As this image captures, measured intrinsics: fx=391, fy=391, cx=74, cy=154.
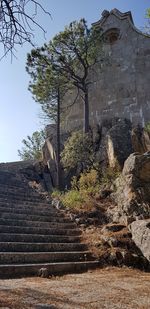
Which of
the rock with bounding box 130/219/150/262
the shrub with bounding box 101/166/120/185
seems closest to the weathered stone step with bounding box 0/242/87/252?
the rock with bounding box 130/219/150/262

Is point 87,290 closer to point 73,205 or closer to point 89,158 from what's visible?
point 73,205

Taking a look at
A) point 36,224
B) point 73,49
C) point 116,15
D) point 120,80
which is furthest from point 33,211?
point 116,15

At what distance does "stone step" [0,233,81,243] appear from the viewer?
8133 mm

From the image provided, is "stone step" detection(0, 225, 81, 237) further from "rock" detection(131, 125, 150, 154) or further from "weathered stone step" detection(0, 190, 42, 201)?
"rock" detection(131, 125, 150, 154)

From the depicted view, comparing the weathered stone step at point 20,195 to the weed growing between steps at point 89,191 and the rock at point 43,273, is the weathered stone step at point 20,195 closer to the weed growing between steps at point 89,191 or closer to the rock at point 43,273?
the weed growing between steps at point 89,191

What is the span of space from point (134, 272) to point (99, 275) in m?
0.83

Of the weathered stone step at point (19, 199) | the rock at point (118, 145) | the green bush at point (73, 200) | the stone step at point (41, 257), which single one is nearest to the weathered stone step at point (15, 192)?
the weathered stone step at point (19, 199)

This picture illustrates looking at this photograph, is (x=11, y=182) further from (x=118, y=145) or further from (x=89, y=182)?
(x=118, y=145)

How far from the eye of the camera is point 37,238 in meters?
8.55

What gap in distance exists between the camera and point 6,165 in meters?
19.0

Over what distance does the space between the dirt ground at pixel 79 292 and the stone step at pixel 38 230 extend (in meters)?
2.24

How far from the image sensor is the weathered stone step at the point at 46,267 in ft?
21.3

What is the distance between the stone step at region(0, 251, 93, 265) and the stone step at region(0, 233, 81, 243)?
83 centimetres

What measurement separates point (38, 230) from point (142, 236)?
8.26 ft
